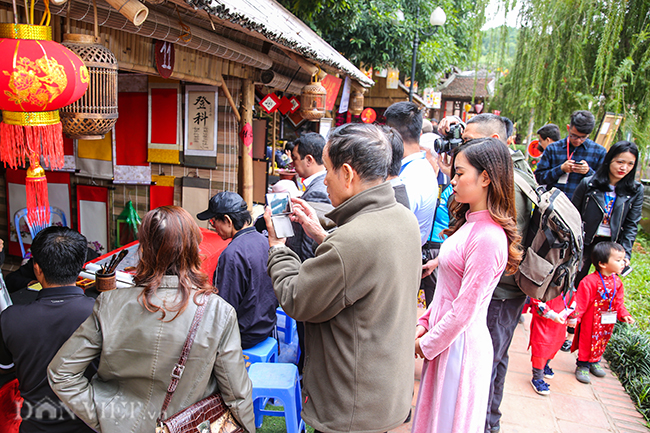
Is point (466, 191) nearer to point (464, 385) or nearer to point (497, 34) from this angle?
point (464, 385)

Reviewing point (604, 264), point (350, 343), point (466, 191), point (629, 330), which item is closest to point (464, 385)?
point (350, 343)

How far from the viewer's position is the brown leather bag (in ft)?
5.62

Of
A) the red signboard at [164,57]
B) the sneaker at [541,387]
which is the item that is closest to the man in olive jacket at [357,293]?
the sneaker at [541,387]

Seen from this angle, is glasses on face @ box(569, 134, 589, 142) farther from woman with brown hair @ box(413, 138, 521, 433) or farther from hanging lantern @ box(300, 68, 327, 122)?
woman with brown hair @ box(413, 138, 521, 433)

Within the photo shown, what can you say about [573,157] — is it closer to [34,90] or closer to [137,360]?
[137,360]

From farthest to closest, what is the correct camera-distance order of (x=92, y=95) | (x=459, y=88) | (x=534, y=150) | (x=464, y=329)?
(x=459, y=88) < (x=534, y=150) < (x=92, y=95) < (x=464, y=329)

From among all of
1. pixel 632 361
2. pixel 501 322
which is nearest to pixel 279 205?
pixel 501 322

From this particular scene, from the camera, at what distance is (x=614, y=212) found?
4527 mm

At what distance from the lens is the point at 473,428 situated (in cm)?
215

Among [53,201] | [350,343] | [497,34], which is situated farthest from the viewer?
[497,34]

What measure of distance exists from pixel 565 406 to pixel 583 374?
0.61m

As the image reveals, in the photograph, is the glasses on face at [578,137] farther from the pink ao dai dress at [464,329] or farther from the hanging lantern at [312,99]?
the pink ao dai dress at [464,329]

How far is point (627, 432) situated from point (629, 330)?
1.72m

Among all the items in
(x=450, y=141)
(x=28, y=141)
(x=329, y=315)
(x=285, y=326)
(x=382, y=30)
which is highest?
(x=382, y=30)
